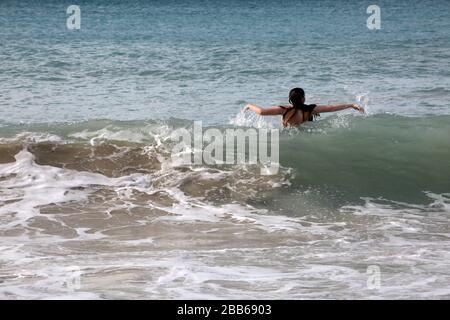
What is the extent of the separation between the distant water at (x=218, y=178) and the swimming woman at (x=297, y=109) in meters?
0.56

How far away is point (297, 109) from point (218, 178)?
1.33 meters

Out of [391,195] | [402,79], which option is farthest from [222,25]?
[391,195]

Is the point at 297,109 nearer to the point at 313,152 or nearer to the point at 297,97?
the point at 297,97

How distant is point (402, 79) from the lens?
16922 mm

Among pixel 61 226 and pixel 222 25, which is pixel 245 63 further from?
pixel 61 226

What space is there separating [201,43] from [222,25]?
5.40 metres

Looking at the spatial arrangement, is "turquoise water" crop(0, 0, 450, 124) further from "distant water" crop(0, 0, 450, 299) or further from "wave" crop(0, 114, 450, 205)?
"wave" crop(0, 114, 450, 205)

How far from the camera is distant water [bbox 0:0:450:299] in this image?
22.1 feet

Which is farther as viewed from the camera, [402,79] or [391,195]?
[402,79]

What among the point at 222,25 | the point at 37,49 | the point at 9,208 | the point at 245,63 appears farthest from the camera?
the point at 222,25

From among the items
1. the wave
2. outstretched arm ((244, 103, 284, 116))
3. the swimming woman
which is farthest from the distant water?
outstretched arm ((244, 103, 284, 116))

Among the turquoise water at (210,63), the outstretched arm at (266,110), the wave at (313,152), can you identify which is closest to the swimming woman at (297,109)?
the outstretched arm at (266,110)

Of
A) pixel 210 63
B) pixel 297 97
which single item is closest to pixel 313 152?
pixel 297 97

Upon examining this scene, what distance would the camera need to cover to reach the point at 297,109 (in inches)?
418
